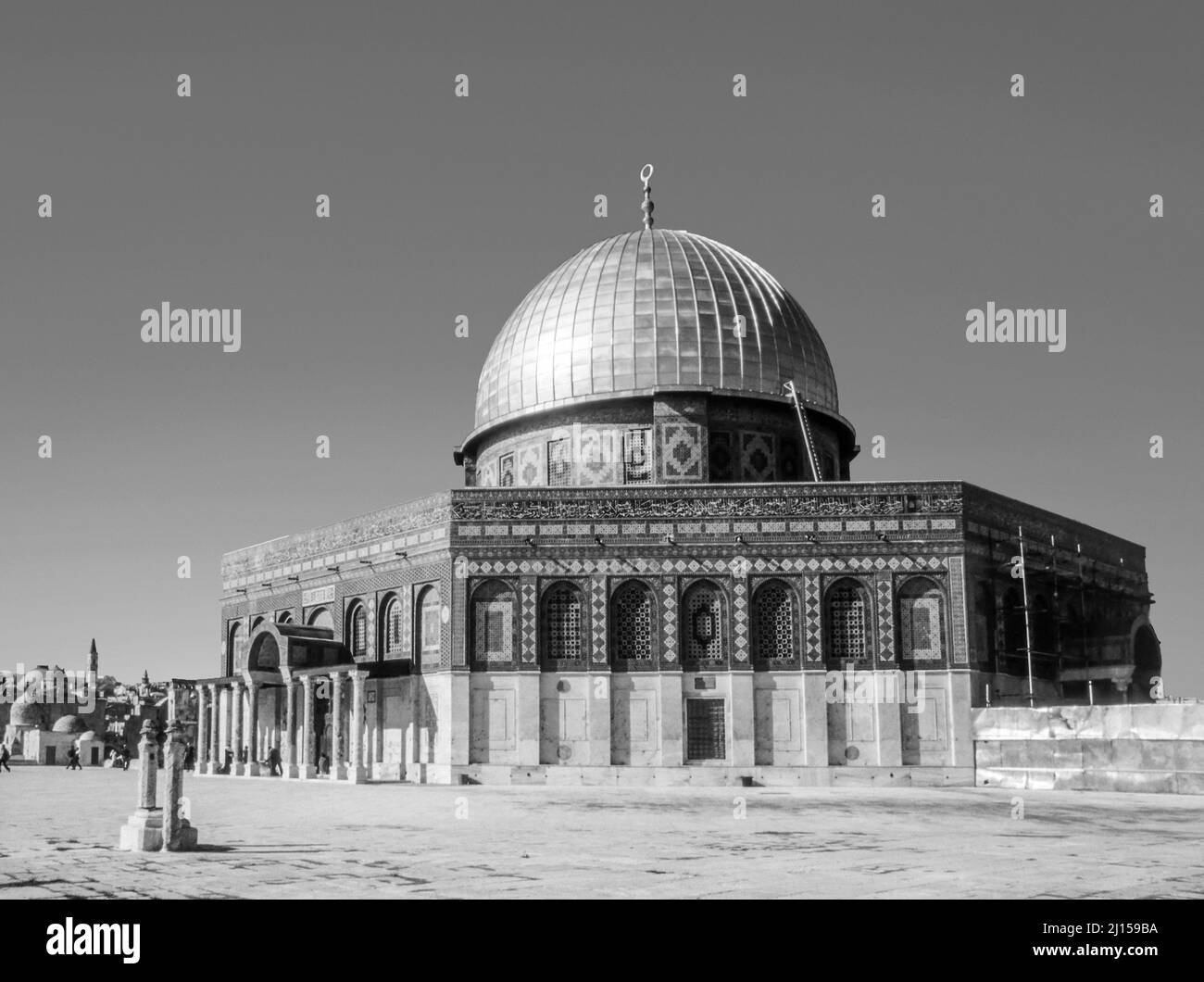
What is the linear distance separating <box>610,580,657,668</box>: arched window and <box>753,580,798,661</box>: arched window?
9.62 feet

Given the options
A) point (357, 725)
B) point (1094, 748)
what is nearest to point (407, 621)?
point (357, 725)

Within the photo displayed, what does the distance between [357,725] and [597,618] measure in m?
7.52

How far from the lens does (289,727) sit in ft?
136

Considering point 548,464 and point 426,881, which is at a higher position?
point 548,464

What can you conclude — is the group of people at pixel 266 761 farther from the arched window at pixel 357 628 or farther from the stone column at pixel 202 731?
the arched window at pixel 357 628

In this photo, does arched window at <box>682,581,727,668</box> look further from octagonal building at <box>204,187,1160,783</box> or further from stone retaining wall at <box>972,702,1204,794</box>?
stone retaining wall at <box>972,702,1204,794</box>

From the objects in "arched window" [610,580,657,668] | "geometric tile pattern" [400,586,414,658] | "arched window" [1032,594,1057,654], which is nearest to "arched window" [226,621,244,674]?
"geometric tile pattern" [400,586,414,658]

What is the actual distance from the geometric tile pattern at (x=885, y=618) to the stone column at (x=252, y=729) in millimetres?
19179

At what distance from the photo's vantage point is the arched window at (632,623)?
3656 centimetres

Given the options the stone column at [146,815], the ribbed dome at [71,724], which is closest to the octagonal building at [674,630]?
the stone column at [146,815]

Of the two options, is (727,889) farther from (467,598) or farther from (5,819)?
(467,598)
